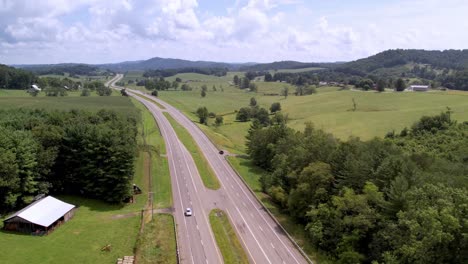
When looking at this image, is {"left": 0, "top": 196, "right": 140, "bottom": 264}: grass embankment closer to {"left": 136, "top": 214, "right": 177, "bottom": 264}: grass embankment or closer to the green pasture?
{"left": 136, "top": 214, "right": 177, "bottom": 264}: grass embankment

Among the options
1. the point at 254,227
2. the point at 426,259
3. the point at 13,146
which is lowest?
the point at 254,227

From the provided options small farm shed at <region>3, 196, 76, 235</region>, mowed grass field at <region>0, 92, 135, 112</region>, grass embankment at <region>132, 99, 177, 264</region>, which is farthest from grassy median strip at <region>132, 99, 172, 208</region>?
mowed grass field at <region>0, 92, 135, 112</region>

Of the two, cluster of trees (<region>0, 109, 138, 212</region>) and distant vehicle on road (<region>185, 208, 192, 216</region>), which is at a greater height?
cluster of trees (<region>0, 109, 138, 212</region>)

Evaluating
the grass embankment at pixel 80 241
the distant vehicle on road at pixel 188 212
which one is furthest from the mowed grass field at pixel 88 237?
the distant vehicle on road at pixel 188 212

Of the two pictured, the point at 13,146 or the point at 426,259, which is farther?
the point at 13,146

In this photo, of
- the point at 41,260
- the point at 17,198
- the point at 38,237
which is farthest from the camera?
the point at 17,198

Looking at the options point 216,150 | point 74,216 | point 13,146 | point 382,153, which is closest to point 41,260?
point 74,216

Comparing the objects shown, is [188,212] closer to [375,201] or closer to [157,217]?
[157,217]

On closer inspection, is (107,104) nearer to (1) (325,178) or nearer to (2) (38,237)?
(2) (38,237)
